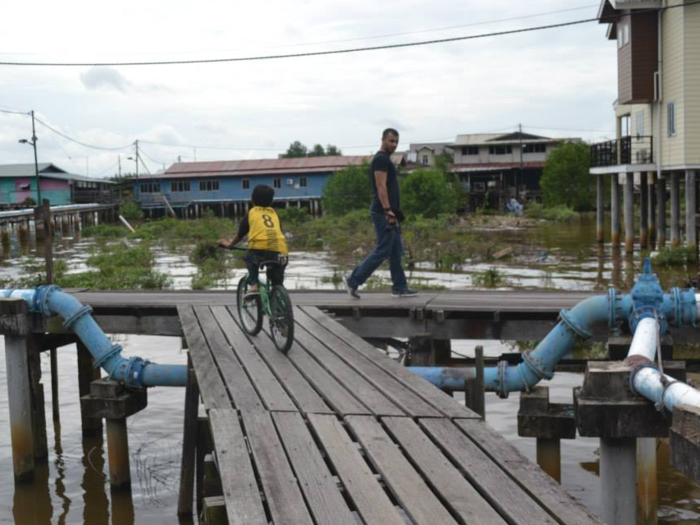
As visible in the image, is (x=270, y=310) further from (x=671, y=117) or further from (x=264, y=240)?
(x=671, y=117)

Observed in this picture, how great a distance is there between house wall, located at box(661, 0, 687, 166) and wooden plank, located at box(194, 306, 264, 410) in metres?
21.5

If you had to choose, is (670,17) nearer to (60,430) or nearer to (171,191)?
(60,430)

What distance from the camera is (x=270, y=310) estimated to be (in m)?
8.77

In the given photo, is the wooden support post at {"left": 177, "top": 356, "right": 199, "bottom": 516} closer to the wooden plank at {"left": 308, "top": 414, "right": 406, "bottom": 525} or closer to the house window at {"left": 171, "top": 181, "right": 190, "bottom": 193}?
the wooden plank at {"left": 308, "top": 414, "right": 406, "bottom": 525}

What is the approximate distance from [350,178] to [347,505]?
58725 millimetres


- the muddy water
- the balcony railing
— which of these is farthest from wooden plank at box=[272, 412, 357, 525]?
the balcony railing

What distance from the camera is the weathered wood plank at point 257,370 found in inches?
257

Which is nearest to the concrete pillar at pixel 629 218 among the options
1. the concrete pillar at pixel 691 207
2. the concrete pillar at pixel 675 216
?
the concrete pillar at pixel 675 216

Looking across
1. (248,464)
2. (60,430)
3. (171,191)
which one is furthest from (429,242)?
(171,191)

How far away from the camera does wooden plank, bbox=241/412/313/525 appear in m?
4.43

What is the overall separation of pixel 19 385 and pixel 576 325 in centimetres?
601

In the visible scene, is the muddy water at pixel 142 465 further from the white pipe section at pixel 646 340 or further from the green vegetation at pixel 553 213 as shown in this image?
the green vegetation at pixel 553 213

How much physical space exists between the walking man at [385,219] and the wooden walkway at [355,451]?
289cm

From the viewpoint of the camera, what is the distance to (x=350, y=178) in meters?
62.9
